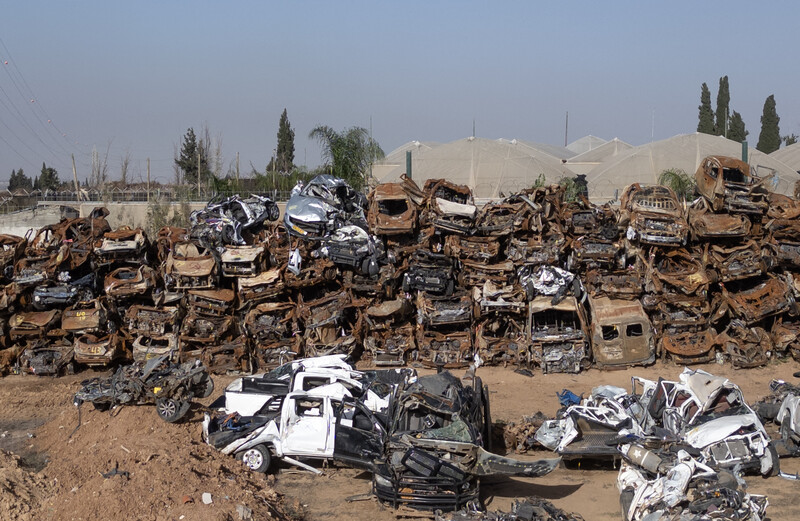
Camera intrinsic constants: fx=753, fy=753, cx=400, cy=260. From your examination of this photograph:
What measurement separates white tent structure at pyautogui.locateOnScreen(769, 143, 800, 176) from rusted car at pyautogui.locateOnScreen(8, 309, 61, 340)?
3778cm

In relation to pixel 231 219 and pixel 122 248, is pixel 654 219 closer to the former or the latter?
pixel 231 219

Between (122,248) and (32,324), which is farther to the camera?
(122,248)

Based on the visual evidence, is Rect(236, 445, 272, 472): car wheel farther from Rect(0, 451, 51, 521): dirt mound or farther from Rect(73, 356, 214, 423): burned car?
Rect(0, 451, 51, 521): dirt mound

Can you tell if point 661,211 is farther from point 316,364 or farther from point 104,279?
point 104,279

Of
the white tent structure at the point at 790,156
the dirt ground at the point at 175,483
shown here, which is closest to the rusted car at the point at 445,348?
the dirt ground at the point at 175,483

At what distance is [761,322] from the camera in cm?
2164

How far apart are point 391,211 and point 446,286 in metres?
3.24

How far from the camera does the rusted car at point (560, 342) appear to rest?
2064cm

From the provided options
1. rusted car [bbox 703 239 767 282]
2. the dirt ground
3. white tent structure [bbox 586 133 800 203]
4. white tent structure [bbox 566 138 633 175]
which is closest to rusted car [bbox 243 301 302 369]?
the dirt ground

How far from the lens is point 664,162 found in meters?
38.0


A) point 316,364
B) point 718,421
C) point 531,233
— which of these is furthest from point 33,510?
point 531,233

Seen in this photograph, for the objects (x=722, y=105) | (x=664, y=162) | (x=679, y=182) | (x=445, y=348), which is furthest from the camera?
(x=722, y=105)

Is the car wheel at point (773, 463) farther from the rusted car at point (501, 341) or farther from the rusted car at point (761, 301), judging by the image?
the rusted car at point (501, 341)

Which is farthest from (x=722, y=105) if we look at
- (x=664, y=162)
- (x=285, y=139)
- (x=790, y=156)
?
(x=285, y=139)
